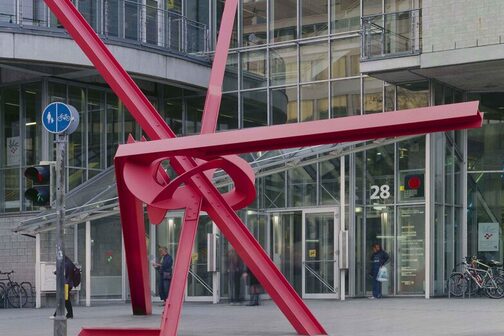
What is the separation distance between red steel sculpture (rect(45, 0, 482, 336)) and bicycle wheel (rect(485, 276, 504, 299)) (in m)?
11.4

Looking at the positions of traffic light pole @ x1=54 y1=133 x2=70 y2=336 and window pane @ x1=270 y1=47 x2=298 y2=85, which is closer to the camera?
traffic light pole @ x1=54 y1=133 x2=70 y2=336

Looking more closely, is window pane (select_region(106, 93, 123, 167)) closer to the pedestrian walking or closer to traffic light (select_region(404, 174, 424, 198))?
the pedestrian walking

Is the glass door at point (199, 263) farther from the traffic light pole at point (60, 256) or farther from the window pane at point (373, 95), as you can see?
the traffic light pole at point (60, 256)

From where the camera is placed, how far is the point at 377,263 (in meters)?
26.5

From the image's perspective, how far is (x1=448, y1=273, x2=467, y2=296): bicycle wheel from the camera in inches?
1040

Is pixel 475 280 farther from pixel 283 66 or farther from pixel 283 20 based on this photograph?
pixel 283 20

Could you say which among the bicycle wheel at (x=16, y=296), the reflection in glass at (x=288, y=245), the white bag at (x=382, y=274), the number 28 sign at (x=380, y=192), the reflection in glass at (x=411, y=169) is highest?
the reflection in glass at (x=411, y=169)

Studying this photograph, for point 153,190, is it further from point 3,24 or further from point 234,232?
point 3,24

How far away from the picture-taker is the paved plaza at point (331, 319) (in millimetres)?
16531

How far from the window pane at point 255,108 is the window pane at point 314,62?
4.85 ft

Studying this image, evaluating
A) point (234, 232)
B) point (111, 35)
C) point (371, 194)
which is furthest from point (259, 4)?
point (234, 232)

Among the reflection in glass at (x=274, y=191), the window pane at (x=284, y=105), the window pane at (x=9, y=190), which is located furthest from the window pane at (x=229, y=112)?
the window pane at (x=9, y=190)

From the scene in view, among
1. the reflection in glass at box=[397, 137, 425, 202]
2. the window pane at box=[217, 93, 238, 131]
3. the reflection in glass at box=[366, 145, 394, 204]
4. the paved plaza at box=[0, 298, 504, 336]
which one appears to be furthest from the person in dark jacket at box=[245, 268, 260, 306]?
the window pane at box=[217, 93, 238, 131]

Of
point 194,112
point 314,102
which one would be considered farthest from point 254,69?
point 194,112
